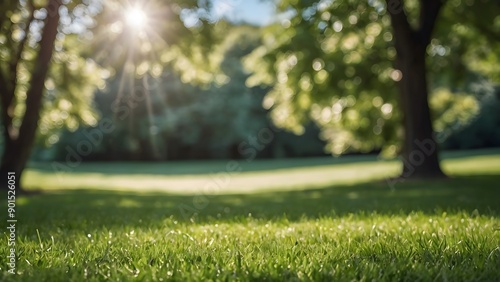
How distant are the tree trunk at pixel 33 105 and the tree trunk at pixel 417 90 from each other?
1104 cm

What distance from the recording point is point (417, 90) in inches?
645

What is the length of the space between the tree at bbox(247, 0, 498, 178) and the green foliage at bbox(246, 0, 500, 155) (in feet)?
0.14

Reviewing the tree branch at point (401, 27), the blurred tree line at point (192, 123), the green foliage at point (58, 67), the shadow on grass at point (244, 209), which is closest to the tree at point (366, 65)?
the tree branch at point (401, 27)

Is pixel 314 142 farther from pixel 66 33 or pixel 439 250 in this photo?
pixel 439 250

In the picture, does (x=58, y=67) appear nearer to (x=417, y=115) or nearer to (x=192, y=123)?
(x=417, y=115)

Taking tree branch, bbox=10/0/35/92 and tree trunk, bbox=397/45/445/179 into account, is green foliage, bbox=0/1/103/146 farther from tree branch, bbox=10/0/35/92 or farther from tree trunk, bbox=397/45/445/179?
tree trunk, bbox=397/45/445/179

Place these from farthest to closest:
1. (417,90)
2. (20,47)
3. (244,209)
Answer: (417,90) → (20,47) → (244,209)

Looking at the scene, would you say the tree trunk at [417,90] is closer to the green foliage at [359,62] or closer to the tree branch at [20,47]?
the green foliage at [359,62]

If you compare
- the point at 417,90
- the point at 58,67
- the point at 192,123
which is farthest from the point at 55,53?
the point at 192,123

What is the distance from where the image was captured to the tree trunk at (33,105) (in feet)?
47.2

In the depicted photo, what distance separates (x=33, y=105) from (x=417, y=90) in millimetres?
12635

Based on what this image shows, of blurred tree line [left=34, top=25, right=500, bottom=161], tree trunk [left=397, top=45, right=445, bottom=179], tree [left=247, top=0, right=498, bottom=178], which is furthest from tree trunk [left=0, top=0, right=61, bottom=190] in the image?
blurred tree line [left=34, top=25, right=500, bottom=161]

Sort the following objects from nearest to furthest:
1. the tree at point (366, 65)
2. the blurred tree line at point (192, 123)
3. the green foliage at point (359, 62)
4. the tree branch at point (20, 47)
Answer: the tree branch at point (20, 47) → the tree at point (366, 65) → the green foliage at point (359, 62) → the blurred tree line at point (192, 123)

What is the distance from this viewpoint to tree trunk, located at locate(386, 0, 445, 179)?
1620 centimetres
